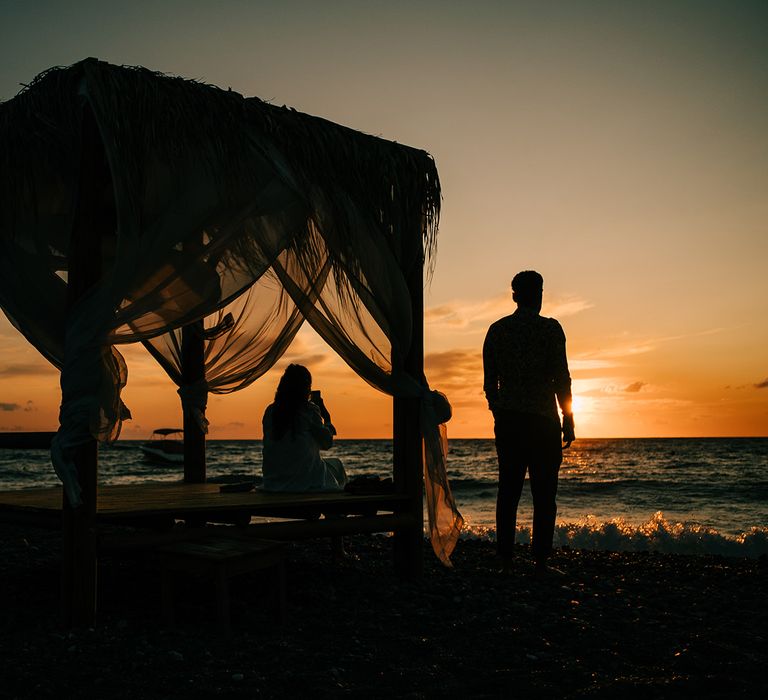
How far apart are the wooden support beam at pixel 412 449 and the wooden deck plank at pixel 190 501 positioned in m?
0.14

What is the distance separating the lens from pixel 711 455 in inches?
1770

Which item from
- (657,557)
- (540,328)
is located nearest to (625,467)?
(657,557)

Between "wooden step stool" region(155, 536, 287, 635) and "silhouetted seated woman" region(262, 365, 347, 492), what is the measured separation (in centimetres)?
142

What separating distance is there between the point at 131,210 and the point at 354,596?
2.87 meters

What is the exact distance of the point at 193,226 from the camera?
4.35 m

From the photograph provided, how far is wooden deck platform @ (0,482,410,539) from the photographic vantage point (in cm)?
461

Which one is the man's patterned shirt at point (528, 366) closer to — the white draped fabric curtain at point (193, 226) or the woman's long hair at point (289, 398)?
the white draped fabric curtain at point (193, 226)

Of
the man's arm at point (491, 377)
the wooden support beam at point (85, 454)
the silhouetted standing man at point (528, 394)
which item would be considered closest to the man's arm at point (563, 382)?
the silhouetted standing man at point (528, 394)

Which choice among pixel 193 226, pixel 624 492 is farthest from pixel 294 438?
pixel 624 492

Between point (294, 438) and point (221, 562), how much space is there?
2058mm

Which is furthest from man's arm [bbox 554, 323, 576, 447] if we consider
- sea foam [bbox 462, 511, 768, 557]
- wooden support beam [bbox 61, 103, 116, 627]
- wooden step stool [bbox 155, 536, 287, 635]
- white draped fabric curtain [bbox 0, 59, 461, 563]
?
sea foam [bbox 462, 511, 768, 557]

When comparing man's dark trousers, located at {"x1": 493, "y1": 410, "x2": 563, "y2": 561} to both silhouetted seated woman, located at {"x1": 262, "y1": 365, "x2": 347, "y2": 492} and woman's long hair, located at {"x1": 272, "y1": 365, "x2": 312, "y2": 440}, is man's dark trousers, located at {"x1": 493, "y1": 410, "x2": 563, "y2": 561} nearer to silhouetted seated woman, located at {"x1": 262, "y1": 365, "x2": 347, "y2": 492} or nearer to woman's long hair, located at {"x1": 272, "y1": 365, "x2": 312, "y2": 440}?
silhouetted seated woman, located at {"x1": 262, "y1": 365, "x2": 347, "y2": 492}

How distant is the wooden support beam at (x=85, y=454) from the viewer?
13.4 feet

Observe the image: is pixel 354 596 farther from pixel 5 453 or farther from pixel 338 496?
pixel 5 453
